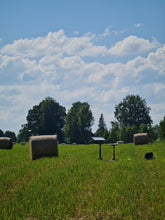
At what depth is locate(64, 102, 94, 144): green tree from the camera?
86.1m

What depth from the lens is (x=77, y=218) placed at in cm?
756

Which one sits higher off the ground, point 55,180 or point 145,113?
point 145,113

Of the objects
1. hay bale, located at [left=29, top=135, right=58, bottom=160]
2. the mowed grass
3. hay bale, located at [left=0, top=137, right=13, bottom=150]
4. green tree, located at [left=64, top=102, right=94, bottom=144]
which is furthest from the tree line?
the mowed grass

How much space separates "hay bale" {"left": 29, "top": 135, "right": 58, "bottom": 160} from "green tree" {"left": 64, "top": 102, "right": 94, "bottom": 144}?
6326cm

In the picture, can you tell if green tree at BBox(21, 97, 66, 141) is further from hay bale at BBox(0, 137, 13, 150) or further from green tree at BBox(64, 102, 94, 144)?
hay bale at BBox(0, 137, 13, 150)

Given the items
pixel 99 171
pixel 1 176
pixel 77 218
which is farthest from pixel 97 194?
pixel 1 176

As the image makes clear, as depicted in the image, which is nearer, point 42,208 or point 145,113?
point 42,208

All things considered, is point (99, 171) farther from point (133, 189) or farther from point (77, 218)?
point (77, 218)

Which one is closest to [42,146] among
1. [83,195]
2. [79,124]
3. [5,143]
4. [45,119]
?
[83,195]

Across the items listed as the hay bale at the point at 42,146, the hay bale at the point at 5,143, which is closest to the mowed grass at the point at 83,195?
the hay bale at the point at 42,146

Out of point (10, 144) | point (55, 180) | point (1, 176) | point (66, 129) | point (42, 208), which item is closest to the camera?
point (42, 208)

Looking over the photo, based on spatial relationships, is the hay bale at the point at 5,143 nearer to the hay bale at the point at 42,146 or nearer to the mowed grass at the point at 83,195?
the hay bale at the point at 42,146

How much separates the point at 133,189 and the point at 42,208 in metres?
3.94

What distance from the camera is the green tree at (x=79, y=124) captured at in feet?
283
